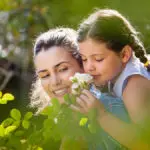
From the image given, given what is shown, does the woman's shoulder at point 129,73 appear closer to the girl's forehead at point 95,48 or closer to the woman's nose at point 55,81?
the girl's forehead at point 95,48

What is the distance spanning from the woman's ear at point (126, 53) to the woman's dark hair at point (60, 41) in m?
0.45

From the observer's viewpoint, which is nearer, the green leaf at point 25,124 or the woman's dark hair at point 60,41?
the green leaf at point 25,124

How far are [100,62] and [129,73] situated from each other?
0.11 m

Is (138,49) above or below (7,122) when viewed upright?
above

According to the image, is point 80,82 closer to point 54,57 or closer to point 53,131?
point 53,131

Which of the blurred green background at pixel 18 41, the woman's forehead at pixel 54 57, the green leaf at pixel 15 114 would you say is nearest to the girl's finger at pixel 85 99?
the green leaf at pixel 15 114

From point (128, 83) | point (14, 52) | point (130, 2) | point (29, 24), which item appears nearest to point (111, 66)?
point (128, 83)

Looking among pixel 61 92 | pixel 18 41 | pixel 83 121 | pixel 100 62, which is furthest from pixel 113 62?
pixel 18 41

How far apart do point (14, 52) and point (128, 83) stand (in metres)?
4.97

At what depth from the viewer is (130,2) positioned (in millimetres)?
845

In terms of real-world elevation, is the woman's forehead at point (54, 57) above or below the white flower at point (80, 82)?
above

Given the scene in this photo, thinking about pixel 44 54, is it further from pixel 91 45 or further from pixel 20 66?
pixel 20 66

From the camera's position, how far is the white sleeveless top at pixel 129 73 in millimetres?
1792

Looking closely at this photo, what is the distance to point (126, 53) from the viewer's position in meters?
1.93
